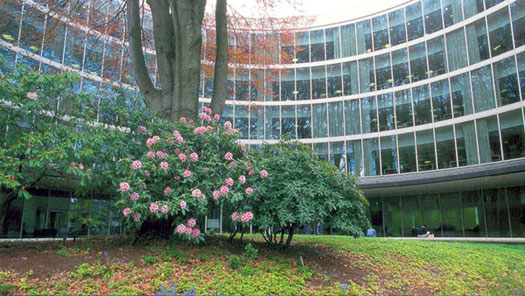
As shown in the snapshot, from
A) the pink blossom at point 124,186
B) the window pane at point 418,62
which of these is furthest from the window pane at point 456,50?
the pink blossom at point 124,186

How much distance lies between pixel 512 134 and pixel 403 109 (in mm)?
6218

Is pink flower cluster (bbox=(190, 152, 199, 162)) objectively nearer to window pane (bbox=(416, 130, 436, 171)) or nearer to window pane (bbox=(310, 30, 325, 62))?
window pane (bbox=(416, 130, 436, 171))

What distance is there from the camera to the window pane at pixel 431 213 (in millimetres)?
21969

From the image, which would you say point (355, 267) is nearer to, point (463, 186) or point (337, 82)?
point (463, 186)

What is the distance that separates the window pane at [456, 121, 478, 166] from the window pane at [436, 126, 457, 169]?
1.11 ft

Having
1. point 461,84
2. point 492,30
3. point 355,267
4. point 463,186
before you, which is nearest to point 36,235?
point 355,267

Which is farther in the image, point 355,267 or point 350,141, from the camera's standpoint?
point 350,141

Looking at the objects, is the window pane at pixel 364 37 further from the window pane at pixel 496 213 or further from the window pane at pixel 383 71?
the window pane at pixel 496 213

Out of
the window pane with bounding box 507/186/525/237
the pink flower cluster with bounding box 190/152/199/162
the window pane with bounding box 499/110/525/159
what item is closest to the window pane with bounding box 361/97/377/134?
the window pane with bounding box 499/110/525/159

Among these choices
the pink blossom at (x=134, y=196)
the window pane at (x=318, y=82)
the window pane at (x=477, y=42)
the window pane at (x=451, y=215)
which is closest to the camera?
the pink blossom at (x=134, y=196)

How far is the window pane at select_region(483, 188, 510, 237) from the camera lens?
1964 cm

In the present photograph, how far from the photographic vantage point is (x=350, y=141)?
25.3 meters

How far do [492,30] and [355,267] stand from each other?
1818 cm

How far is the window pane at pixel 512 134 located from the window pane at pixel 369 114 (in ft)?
23.5
